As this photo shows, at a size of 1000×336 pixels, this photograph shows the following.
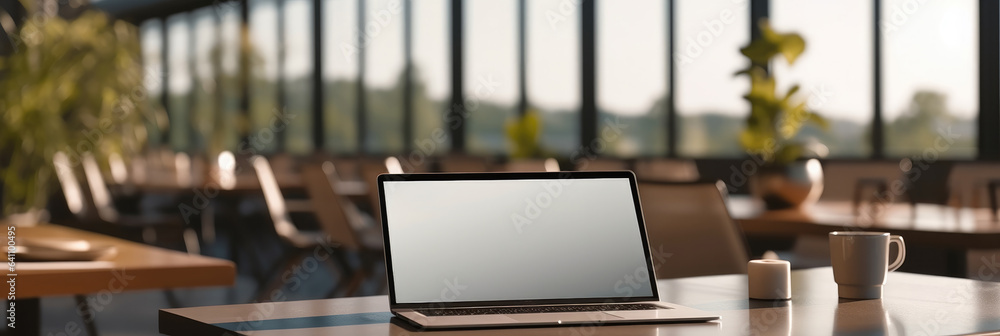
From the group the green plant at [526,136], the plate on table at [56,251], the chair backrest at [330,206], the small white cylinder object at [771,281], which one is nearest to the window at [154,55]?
the green plant at [526,136]

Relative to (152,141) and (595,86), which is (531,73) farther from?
(152,141)

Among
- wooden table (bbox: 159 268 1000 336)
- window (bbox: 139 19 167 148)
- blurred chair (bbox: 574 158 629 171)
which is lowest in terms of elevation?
blurred chair (bbox: 574 158 629 171)

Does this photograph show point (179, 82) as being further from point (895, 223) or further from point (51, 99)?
point (895, 223)

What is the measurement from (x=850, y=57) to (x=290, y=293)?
4.02 meters

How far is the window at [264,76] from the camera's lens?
1345 centimetres

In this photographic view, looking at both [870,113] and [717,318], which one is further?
[870,113]

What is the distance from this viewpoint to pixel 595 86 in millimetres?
9648

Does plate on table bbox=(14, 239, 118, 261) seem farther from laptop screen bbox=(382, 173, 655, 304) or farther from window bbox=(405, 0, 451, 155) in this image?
window bbox=(405, 0, 451, 155)

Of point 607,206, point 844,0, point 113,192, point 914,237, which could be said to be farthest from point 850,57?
point 607,206

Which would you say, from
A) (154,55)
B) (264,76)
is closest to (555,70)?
(264,76)

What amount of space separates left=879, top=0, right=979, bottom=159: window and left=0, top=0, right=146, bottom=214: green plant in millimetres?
4914

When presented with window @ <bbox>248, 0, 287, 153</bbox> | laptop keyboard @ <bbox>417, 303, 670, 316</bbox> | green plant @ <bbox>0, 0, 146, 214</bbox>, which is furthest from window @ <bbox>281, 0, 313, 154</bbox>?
laptop keyboard @ <bbox>417, 303, 670, 316</bbox>

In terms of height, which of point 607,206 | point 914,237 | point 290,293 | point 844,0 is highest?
point 844,0

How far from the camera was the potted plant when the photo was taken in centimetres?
385
